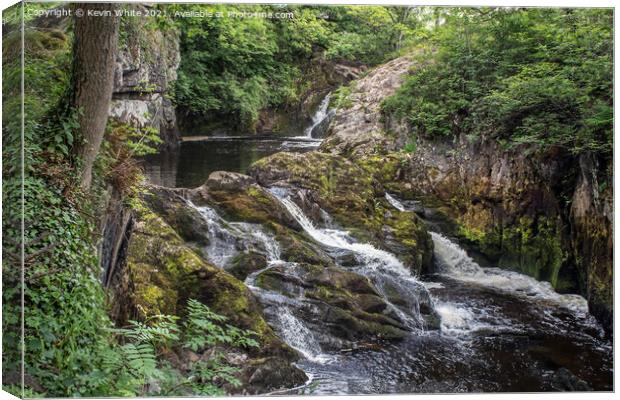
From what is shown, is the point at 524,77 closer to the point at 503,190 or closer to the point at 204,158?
the point at 503,190

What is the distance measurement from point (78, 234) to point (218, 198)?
422cm

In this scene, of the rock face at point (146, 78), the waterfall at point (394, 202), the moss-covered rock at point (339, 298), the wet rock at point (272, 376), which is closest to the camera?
the wet rock at point (272, 376)

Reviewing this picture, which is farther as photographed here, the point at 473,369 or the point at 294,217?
the point at 294,217

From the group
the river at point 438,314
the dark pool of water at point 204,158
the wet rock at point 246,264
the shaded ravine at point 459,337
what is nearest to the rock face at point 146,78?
the dark pool of water at point 204,158

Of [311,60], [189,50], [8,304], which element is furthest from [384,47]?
[8,304]

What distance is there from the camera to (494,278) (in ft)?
26.7

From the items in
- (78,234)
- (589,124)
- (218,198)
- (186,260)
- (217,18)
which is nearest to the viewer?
(78,234)

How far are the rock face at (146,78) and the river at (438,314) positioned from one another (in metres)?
0.63

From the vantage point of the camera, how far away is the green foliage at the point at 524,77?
547cm

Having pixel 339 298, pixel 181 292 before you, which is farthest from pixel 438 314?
pixel 181 292

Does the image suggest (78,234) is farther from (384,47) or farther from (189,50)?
(384,47)

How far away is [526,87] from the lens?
6461mm

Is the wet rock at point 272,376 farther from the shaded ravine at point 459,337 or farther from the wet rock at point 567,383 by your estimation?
the wet rock at point 567,383

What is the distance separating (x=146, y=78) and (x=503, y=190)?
575cm
